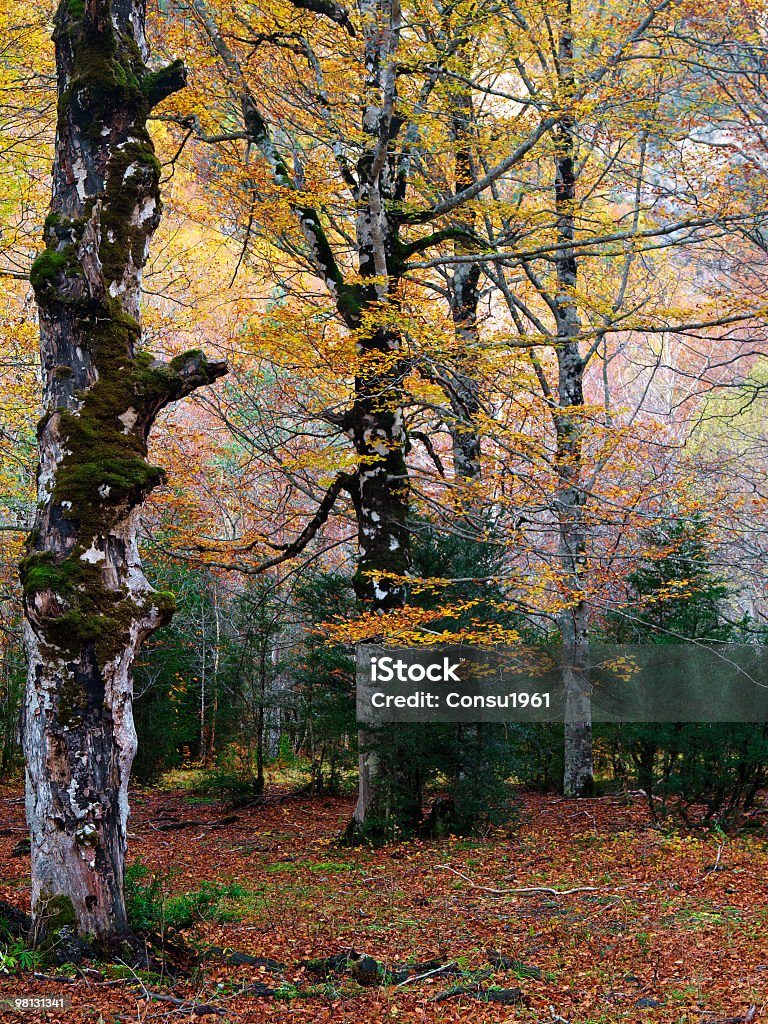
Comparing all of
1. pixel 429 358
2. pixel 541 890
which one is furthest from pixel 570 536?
pixel 541 890

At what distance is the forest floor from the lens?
4160 mm

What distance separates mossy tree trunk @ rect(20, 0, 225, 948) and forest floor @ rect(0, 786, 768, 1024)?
2.33 ft

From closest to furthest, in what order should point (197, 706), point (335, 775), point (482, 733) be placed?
point (482, 733), point (335, 775), point (197, 706)

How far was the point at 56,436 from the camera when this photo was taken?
4957 mm

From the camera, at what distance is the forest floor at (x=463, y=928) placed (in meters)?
4.16

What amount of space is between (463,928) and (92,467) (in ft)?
12.3

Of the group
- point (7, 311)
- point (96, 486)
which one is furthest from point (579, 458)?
point (7, 311)

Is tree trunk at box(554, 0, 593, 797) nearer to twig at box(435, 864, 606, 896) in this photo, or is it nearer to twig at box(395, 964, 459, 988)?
twig at box(435, 864, 606, 896)

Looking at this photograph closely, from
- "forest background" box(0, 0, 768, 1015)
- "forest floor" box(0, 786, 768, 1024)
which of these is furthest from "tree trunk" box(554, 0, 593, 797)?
"forest floor" box(0, 786, 768, 1024)

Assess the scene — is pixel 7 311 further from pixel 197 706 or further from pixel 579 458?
pixel 579 458

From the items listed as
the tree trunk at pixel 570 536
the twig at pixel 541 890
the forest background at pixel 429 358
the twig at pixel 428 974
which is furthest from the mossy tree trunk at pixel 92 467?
the tree trunk at pixel 570 536

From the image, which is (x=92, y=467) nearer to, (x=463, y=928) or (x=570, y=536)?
(x=463, y=928)

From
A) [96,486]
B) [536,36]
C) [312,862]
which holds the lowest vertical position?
[312,862]

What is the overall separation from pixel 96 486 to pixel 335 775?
860cm
